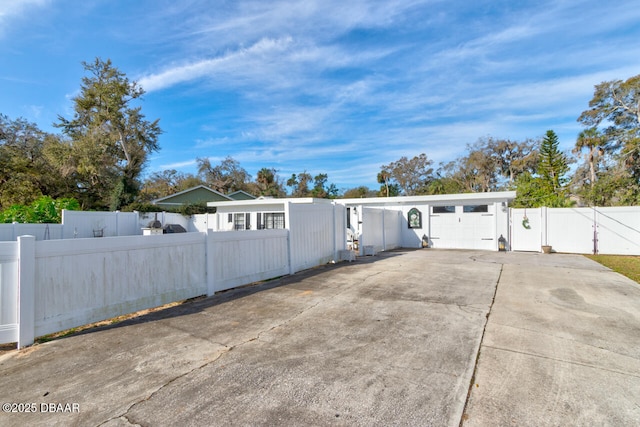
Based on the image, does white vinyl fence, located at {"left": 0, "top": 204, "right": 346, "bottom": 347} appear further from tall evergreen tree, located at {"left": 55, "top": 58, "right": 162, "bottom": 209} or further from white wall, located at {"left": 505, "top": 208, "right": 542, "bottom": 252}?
tall evergreen tree, located at {"left": 55, "top": 58, "right": 162, "bottom": 209}

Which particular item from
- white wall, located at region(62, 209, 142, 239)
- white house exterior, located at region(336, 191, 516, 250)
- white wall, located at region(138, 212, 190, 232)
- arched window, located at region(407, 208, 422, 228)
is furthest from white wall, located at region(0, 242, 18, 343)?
white wall, located at region(138, 212, 190, 232)

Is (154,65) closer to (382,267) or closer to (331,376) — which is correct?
(382,267)

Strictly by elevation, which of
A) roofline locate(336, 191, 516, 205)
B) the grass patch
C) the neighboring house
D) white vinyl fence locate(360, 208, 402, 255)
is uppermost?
the neighboring house

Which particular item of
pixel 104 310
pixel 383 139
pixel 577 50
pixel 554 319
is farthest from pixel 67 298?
pixel 383 139

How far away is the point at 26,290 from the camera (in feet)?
11.2

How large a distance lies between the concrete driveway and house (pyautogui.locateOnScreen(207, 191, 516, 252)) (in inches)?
288

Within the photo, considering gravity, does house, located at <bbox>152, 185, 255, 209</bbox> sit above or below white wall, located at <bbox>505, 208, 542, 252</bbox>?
above

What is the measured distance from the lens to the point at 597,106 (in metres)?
25.8

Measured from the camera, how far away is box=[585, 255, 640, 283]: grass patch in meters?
7.74

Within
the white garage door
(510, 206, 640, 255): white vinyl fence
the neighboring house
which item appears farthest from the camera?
the neighboring house

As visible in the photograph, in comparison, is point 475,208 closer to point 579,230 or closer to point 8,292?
point 579,230

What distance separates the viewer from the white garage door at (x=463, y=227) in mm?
13461

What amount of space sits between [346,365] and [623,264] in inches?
440

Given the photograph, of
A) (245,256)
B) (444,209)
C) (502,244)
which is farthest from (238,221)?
(502,244)
